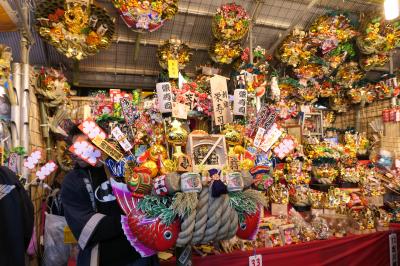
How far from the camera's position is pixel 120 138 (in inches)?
71.8

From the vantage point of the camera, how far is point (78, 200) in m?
1.61

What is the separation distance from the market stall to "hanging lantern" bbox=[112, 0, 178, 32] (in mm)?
12

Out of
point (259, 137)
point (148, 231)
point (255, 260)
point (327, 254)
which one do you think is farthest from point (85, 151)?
point (327, 254)

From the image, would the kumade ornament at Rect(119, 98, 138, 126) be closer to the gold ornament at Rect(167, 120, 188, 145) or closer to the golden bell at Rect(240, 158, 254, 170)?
the gold ornament at Rect(167, 120, 188, 145)

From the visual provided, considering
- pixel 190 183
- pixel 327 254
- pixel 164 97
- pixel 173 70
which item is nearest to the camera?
pixel 190 183

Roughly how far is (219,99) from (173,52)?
5.66 ft

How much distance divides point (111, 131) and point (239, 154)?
964 millimetres

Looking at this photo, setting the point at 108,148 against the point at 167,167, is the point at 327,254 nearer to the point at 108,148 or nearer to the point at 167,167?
the point at 167,167

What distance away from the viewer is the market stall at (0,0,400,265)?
5.43 ft

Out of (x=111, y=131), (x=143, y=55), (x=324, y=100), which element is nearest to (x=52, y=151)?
(x=143, y=55)

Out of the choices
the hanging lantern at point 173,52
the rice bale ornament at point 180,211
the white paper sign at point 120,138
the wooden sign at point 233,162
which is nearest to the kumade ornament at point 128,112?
the white paper sign at point 120,138

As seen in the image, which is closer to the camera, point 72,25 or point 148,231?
point 148,231

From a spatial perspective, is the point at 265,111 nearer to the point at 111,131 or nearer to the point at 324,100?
the point at 111,131

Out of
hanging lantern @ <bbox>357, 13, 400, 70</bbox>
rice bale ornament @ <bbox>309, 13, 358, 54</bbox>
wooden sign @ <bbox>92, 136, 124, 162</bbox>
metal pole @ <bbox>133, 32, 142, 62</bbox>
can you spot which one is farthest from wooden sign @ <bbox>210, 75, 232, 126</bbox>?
hanging lantern @ <bbox>357, 13, 400, 70</bbox>
